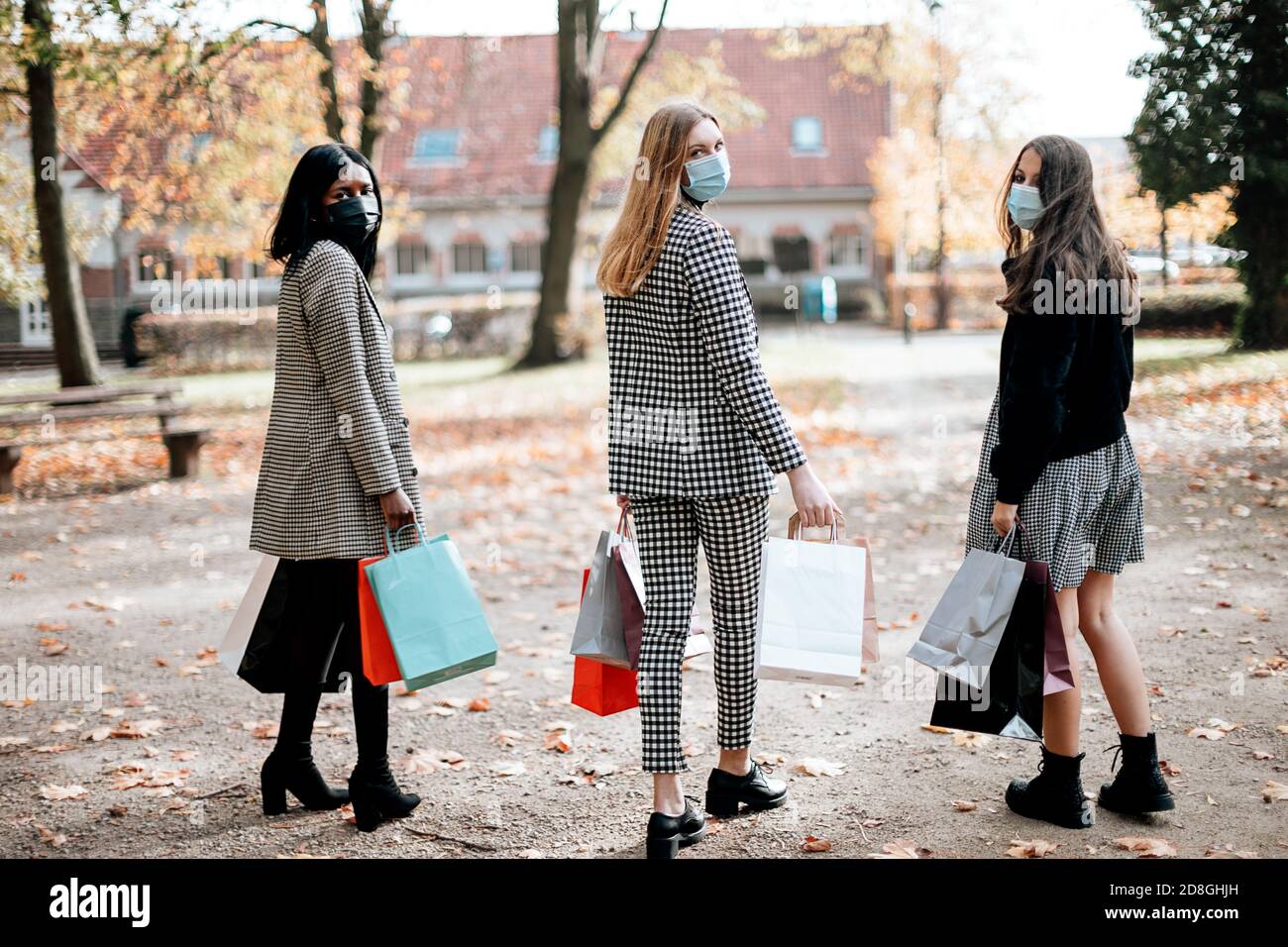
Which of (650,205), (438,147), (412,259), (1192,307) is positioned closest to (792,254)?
(438,147)

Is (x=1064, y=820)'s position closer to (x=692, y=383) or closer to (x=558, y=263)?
(x=692, y=383)

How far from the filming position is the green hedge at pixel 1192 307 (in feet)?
41.5

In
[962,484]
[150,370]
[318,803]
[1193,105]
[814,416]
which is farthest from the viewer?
[150,370]

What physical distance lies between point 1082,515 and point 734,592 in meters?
1.07

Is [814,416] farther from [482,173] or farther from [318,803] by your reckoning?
[482,173]

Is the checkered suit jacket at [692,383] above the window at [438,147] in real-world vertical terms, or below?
below

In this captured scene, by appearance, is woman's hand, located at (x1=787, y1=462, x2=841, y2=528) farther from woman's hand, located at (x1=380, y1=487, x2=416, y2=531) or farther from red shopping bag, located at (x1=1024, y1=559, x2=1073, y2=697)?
woman's hand, located at (x1=380, y1=487, x2=416, y2=531)

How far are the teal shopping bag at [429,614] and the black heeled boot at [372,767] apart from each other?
0.33 metres

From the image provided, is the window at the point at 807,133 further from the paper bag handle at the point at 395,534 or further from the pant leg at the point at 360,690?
the pant leg at the point at 360,690

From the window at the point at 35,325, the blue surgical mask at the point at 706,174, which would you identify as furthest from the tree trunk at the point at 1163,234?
the window at the point at 35,325

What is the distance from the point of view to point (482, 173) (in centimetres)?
3625

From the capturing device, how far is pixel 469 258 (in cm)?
3762
